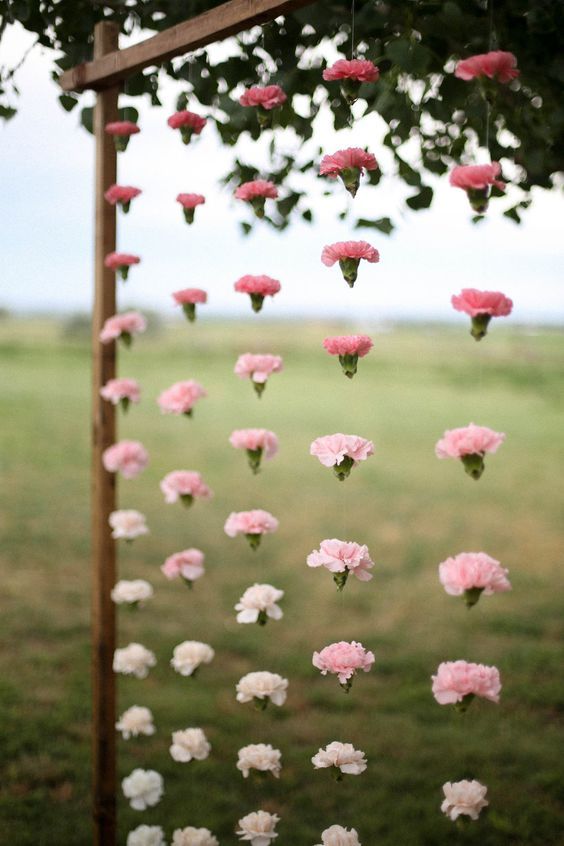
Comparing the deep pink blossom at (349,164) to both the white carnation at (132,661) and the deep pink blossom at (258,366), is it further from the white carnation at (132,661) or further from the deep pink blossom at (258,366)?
the white carnation at (132,661)

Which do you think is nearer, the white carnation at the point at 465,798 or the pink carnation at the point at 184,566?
the white carnation at the point at 465,798

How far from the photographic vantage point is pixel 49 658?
14.1 feet

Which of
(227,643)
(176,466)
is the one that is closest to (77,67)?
(227,643)

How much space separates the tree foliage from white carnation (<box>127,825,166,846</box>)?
188 cm

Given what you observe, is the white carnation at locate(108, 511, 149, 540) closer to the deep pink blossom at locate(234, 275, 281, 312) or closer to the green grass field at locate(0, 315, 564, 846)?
the deep pink blossom at locate(234, 275, 281, 312)

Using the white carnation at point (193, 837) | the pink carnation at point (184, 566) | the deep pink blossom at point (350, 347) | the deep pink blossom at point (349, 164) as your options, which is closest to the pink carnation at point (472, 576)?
the deep pink blossom at point (350, 347)

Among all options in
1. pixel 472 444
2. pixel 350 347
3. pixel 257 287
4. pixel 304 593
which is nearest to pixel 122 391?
pixel 257 287

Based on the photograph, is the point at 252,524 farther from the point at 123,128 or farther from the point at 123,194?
the point at 123,128

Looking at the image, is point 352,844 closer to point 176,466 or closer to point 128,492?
point 128,492

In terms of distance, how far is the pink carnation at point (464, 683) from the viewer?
5.80 feet

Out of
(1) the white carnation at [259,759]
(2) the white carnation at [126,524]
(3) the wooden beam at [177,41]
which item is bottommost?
(1) the white carnation at [259,759]

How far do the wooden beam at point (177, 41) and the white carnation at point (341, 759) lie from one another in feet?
5.48

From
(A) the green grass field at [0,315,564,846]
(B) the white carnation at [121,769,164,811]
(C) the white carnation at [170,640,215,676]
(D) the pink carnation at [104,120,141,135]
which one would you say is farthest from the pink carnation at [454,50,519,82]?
(A) the green grass field at [0,315,564,846]

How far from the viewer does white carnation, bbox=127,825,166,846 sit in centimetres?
254
